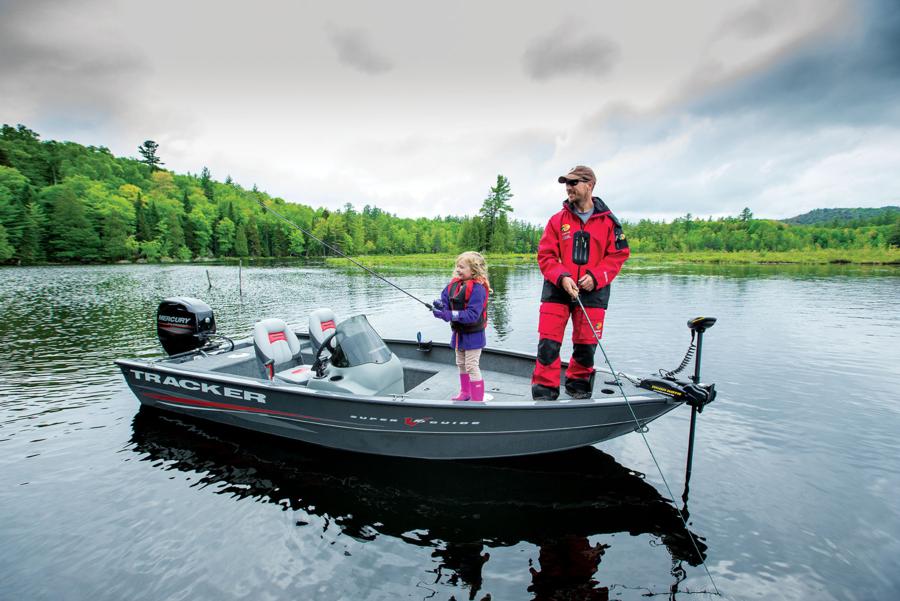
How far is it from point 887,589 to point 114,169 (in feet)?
543

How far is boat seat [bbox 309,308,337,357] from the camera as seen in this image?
19.3ft

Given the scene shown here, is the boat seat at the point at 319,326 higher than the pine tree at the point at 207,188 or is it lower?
lower

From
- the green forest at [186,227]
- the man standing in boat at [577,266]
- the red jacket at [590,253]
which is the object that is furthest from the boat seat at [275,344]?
the green forest at [186,227]

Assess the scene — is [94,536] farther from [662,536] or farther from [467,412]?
[662,536]

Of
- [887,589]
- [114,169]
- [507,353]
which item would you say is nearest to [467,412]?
[507,353]

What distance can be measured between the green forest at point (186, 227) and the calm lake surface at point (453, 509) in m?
27.0

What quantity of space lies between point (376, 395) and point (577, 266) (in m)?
2.79

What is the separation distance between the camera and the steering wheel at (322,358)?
5.17 meters

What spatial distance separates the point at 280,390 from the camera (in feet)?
15.9

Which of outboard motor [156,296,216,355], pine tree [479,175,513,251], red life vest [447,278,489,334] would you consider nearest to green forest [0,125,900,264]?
pine tree [479,175,513,251]

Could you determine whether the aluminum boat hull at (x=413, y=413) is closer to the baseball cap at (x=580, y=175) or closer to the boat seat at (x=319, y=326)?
the boat seat at (x=319, y=326)

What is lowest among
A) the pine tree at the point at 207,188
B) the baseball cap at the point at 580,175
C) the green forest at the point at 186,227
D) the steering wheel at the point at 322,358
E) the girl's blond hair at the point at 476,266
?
the steering wheel at the point at 322,358

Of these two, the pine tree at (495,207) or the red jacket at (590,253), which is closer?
the red jacket at (590,253)

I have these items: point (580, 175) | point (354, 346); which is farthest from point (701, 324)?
point (354, 346)
